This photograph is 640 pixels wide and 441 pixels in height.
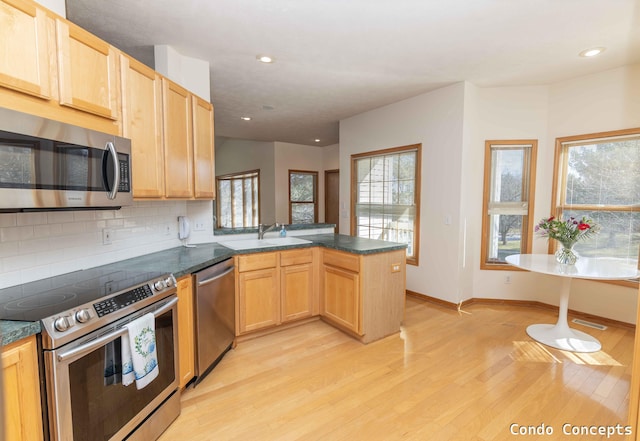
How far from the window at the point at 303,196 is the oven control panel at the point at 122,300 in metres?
5.52

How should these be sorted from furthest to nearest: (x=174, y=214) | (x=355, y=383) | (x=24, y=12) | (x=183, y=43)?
(x=174, y=214), (x=183, y=43), (x=355, y=383), (x=24, y=12)

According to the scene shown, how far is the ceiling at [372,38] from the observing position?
2.14 metres

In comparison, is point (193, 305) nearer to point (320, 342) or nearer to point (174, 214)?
point (174, 214)

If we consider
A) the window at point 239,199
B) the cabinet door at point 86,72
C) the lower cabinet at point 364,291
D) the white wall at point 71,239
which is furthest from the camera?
the window at point 239,199

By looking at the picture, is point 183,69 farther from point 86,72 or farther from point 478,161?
point 478,161

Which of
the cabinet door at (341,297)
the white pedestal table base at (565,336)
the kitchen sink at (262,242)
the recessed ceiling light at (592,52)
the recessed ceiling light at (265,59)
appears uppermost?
the recessed ceiling light at (592,52)

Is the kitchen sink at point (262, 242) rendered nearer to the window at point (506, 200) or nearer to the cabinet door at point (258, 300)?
the cabinet door at point (258, 300)

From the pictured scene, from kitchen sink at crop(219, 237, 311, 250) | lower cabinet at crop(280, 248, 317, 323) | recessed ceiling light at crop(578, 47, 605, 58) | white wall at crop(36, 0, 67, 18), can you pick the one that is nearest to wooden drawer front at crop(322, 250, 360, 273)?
lower cabinet at crop(280, 248, 317, 323)

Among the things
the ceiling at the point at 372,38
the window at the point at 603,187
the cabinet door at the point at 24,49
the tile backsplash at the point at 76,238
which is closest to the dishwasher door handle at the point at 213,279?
the tile backsplash at the point at 76,238

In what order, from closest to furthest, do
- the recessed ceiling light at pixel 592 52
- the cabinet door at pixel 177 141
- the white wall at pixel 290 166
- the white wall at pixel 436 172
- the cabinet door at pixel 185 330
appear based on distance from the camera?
the cabinet door at pixel 185 330, the cabinet door at pixel 177 141, the recessed ceiling light at pixel 592 52, the white wall at pixel 436 172, the white wall at pixel 290 166

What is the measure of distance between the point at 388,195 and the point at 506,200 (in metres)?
1.51

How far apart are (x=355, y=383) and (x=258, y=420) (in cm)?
74

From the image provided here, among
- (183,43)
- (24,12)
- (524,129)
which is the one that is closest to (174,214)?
(183,43)

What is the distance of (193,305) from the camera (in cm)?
216
